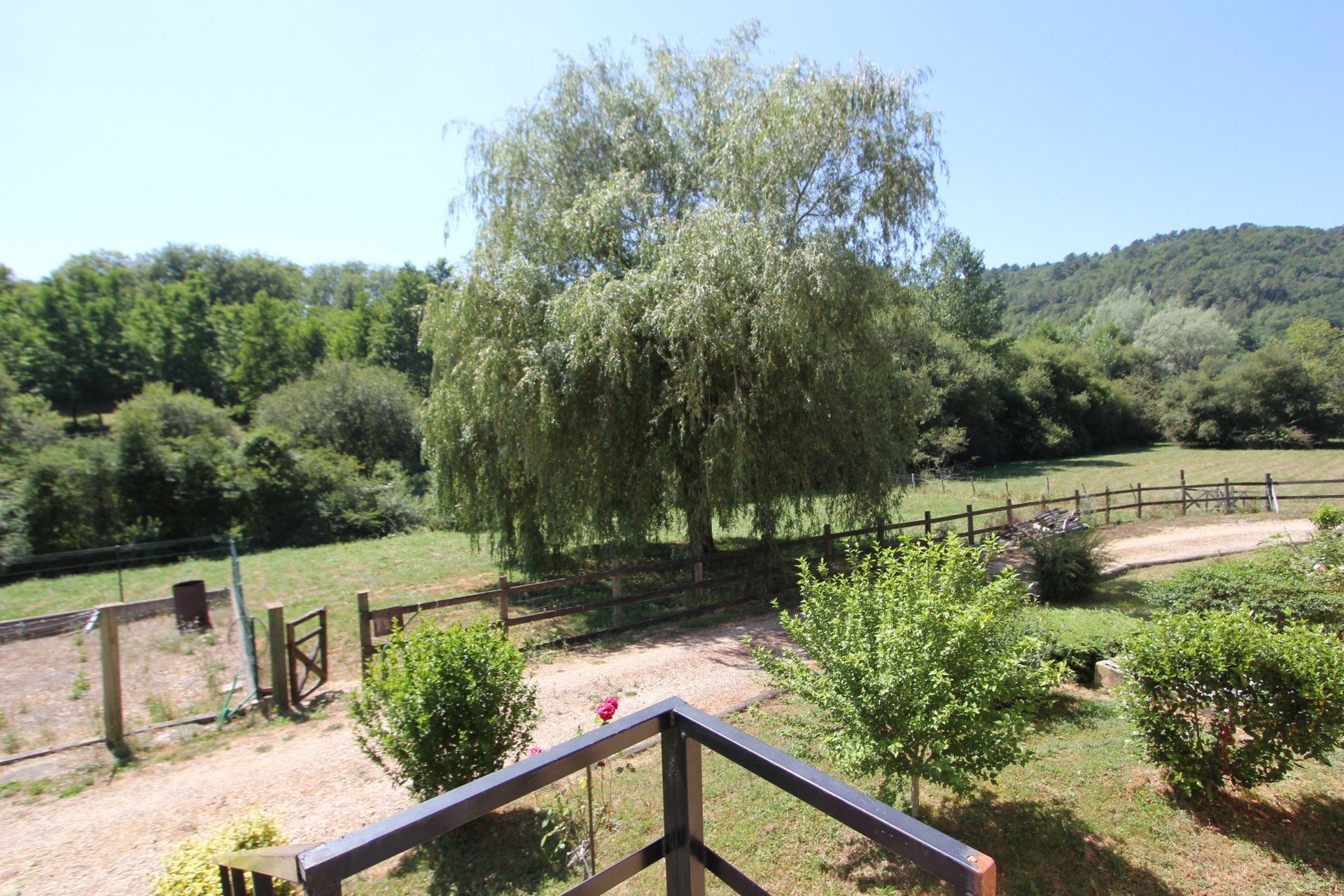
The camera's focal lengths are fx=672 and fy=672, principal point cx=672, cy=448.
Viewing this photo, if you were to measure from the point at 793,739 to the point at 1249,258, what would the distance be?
139 m

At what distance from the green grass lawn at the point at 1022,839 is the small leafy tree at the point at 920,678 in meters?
0.53

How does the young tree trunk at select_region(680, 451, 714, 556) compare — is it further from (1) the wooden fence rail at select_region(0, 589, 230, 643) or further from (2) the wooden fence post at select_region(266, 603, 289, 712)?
(1) the wooden fence rail at select_region(0, 589, 230, 643)

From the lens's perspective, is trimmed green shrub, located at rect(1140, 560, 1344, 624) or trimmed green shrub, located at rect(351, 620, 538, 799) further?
trimmed green shrub, located at rect(1140, 560, 1344, 624)

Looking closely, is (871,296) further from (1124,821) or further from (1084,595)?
(1124,821)

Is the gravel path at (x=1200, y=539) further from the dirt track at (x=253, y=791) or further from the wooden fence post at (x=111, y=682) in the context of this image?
the wooden fence post at (x=111, y=682)

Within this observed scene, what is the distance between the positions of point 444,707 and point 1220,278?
12642cm

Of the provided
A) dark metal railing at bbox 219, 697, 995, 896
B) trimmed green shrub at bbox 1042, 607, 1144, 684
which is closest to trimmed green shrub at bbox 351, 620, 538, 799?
dark metal railing at bbox 219, 697, 995, 896

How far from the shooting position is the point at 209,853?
11.3 ft

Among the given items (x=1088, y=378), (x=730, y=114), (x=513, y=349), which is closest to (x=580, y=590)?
(x=513, y=349)

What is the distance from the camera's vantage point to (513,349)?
414 inches

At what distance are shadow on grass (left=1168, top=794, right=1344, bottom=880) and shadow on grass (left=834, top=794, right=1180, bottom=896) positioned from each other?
90 centimetres

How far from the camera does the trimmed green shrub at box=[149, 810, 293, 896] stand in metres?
3.26

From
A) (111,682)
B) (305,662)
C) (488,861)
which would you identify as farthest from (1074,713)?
(111,682)

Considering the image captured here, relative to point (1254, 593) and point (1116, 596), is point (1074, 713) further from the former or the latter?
point (1116, 596)
